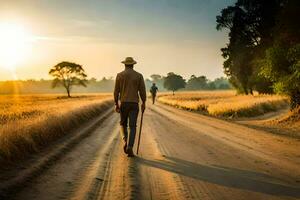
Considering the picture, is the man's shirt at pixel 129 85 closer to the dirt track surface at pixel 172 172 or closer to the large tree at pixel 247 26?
the dirt track surface at pixel 172 172

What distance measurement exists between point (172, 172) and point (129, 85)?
3404 mm

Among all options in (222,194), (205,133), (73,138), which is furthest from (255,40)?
(222,194)

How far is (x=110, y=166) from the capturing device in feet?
29.0

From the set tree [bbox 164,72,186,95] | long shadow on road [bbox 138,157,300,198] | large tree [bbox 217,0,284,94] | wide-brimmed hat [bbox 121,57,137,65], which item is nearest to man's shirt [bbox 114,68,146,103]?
wide-brimmed hat [bbox 121,57,137,65]

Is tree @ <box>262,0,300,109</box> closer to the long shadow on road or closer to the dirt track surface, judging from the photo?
the dirt track surface

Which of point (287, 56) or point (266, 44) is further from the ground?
point (266, 44)

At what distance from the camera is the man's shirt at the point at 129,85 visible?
1073 cm

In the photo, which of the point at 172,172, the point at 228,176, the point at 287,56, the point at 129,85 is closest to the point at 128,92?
the point at 129,85

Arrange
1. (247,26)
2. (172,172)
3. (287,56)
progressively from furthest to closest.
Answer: (247,26), (287,56), (172,172)

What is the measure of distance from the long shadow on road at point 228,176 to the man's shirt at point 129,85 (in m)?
1.84

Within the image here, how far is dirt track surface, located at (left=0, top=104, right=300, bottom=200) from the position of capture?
6473mm

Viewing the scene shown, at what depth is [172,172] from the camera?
8.17 m

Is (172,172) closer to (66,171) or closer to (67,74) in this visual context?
(66,171)

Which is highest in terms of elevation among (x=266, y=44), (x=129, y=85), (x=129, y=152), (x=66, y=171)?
(x=266, y=44)
